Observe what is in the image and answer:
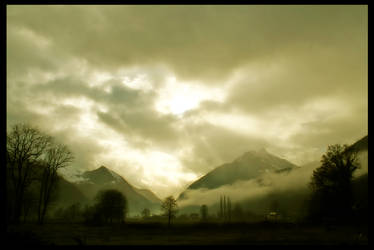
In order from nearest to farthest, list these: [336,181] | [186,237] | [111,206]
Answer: [186,237]
[336,181]
[111,206]

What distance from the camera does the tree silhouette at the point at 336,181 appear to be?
45062 mm

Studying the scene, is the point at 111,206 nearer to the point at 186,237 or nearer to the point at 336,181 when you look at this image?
the point at 186,237

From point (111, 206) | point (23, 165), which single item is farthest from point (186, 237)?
point (111, 206)

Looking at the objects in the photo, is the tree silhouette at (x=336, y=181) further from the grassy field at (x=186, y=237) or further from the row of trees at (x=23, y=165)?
the row of trees at (x=23, y=165)

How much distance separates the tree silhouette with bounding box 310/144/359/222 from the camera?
148 ft

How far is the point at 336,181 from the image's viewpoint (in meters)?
46.1

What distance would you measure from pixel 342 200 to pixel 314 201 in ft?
30.9

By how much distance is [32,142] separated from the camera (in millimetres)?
38562

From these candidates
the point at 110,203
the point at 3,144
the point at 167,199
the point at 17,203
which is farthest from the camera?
the point at 167,199

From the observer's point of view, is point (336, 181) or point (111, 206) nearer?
point (336, 181)

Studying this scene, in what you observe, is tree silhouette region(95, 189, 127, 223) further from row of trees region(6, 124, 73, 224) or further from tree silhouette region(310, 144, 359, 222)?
tree silhouette region(310, 144, 359, 222)

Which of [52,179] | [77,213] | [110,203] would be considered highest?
[52,179]
